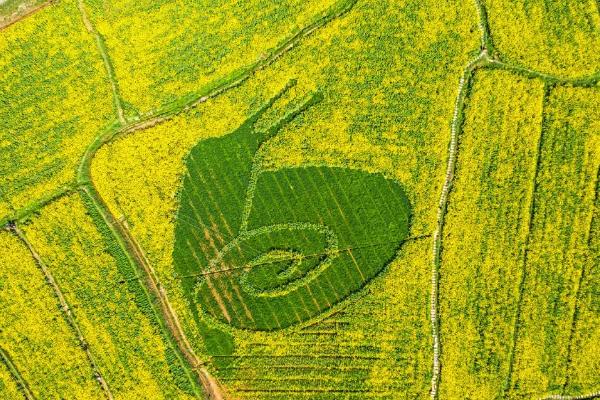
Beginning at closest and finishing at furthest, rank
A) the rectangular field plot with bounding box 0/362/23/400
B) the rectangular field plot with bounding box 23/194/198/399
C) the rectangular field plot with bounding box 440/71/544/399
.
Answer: the rectangular field plot with bounding box 440/71/544/399, the rectangular field plot with bounding box 23/194/198/399, the rectangular field plot with bounding box 0/362/23/400

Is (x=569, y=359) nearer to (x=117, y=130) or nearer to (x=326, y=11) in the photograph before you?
(x=326, y=11)

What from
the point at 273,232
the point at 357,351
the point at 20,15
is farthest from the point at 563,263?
the point at 20,15

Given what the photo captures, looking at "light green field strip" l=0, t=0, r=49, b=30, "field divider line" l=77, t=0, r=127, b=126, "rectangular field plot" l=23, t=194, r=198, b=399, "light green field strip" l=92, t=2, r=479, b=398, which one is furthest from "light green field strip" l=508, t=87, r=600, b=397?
"light green field strip" l=0, t=0, r=49, b=30

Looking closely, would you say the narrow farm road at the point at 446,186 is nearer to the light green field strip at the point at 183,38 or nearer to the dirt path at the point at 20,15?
the light green field strip at the point at 183,38

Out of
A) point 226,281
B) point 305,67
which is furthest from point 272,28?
point 226,281

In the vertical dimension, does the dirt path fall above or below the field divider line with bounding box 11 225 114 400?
above

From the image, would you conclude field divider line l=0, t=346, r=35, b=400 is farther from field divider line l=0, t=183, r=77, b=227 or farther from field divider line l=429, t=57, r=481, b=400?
field divider line l=429, t=57, r=481, b=400
